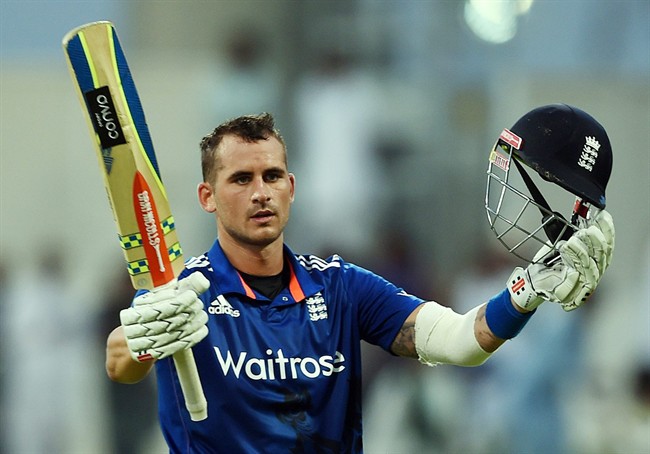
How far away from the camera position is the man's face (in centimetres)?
327

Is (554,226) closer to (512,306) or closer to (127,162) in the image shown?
(512,306)

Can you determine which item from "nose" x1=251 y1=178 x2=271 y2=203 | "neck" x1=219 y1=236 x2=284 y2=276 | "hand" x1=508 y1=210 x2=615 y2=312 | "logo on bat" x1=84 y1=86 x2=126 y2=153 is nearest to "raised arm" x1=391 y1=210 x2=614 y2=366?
"hand" x1=508 y1=210 x2=615 y2=312

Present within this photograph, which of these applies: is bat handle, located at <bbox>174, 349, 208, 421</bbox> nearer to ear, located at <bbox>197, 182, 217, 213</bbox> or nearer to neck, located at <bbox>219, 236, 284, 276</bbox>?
neck, located at <bbox>219, 236, 284, 276</bbox>

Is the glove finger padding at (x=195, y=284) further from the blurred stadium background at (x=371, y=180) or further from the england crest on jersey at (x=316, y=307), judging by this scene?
the blurred stadium background at (x=371, y=180)

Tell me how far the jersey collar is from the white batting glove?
0.39m

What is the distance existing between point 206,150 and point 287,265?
0.39m

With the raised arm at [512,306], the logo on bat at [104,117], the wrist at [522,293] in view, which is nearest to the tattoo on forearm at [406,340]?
the raised arm at [512,306]

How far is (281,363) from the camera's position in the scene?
3201 mm

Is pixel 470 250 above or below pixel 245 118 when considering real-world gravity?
below

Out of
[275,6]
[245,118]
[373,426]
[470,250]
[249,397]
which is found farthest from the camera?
[275,6]

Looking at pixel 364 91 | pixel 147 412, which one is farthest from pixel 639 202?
pixel 147 412

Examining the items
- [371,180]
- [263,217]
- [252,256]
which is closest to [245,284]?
[252,256]

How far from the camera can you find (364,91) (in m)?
6.54

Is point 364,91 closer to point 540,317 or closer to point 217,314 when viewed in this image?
point 540,317
